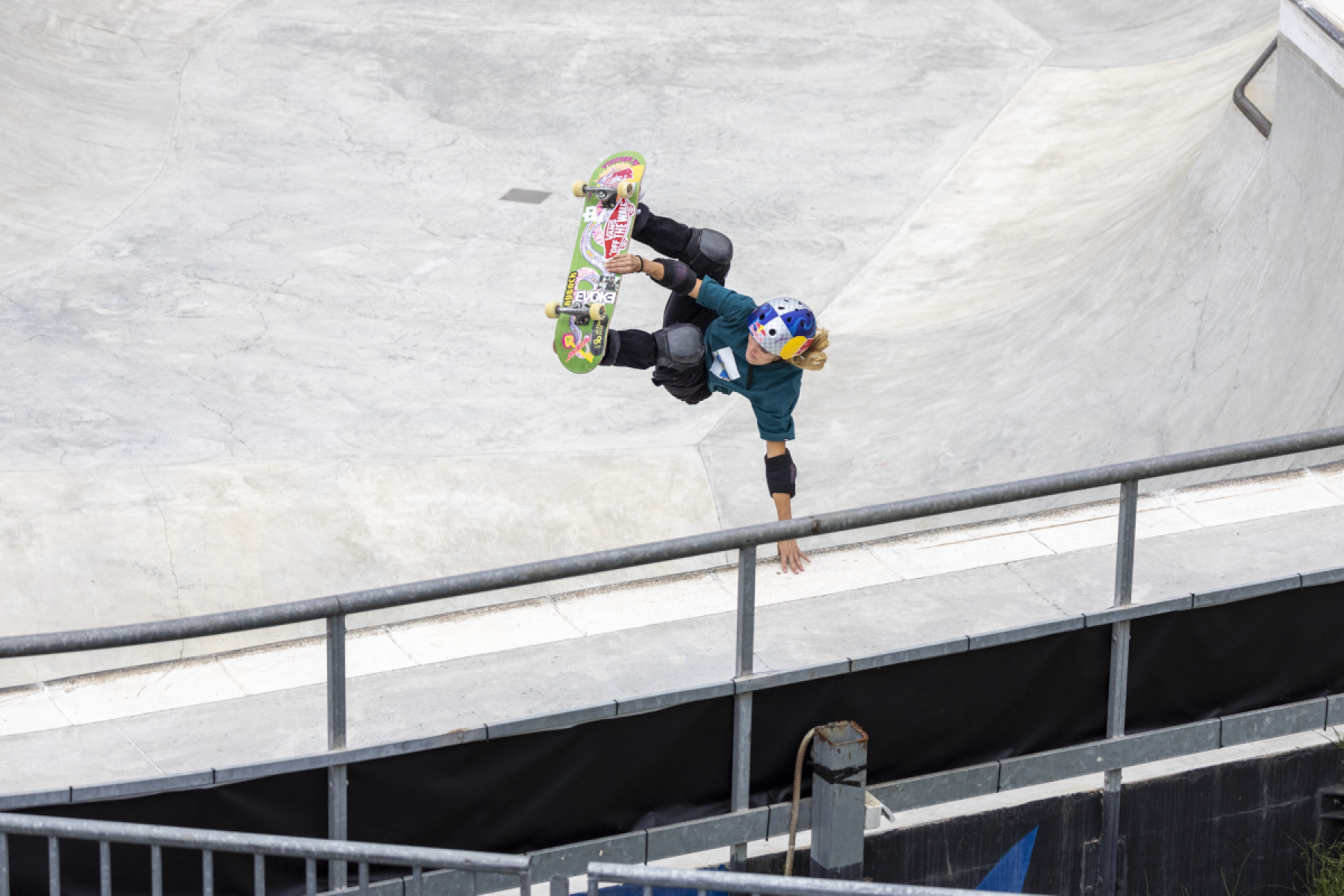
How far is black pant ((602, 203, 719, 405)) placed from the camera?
6977mm

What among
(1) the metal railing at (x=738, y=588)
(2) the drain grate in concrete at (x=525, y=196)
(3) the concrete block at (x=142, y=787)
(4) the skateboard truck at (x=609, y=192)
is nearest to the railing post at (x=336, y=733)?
(1) the metal railing at (x=738, y=588)

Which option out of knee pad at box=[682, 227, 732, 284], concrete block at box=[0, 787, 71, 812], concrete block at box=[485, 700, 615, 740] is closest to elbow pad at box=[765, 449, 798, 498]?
knee pad at box=[682, 227, 732, 284]

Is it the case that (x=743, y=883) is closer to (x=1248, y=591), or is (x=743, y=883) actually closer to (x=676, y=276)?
(x=1248, y=591)

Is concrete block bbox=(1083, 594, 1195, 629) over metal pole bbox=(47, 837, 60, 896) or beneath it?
over

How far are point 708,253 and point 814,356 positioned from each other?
3.01ft

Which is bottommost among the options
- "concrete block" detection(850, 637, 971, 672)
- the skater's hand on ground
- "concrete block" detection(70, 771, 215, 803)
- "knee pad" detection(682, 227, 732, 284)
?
"concrete block" detection(70, 771, 215, 803)

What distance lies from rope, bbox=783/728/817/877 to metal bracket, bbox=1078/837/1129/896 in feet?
4.76

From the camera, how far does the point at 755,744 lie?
4.75 metres

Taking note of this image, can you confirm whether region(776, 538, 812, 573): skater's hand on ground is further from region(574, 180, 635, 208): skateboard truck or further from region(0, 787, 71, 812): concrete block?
region(574, 180, 635, 208): skateboard truck

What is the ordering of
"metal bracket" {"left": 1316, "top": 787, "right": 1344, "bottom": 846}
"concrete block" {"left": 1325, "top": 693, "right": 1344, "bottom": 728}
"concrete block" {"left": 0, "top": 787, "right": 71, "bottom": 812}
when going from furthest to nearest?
1. "metal bracket" {"left": 1316, "top": 787, "right": 1344, "bottom": 846}
2. "concrete block" {"left": 1325, "top": 693, "right": 1344, "bottom": 728}
3. "concrete block" {"left": 0, "top": 787, "right": 71, "bottom": 812}

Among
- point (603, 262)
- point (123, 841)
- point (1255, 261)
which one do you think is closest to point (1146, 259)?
point (1255, 261)

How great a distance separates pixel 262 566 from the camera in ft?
27.1

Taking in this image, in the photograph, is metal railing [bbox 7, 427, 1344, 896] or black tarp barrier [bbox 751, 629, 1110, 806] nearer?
metal railing [bbox 7, 427, 1344, 896]

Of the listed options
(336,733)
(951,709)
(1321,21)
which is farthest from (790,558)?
(1321,21)
